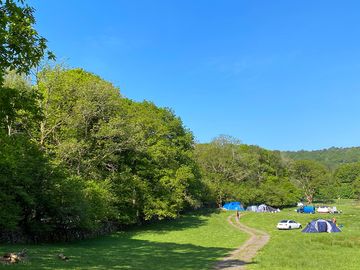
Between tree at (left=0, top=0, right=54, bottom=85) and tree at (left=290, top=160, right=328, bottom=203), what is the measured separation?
432 ft

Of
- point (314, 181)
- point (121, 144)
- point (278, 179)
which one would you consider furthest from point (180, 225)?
point (314, 181)

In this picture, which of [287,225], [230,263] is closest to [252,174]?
[287,225]

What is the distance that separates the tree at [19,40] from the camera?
13.9 meters

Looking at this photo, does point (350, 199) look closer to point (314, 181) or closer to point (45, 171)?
point (314, 181)

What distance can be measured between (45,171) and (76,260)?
13116 mm

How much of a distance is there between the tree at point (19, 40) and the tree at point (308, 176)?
432 ft

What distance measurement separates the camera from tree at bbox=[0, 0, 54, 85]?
45.5ft

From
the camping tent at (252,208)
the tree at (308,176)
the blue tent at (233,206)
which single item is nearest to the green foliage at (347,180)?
the tree at (308,176)

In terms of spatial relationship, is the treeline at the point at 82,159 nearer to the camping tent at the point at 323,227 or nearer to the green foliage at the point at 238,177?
the camping tent at the point at 323,227

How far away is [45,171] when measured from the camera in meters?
32.3

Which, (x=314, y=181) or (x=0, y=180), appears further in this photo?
(x=314, y=181)

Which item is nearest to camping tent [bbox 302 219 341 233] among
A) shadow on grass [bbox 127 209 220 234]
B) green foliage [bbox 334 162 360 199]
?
shadow on grass [bbox 127 209 220 234]

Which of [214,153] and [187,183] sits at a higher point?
[214,153]

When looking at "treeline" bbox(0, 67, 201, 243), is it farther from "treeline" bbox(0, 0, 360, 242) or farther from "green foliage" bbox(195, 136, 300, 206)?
"green foliage" bbox(195, 136, 300, 206)
